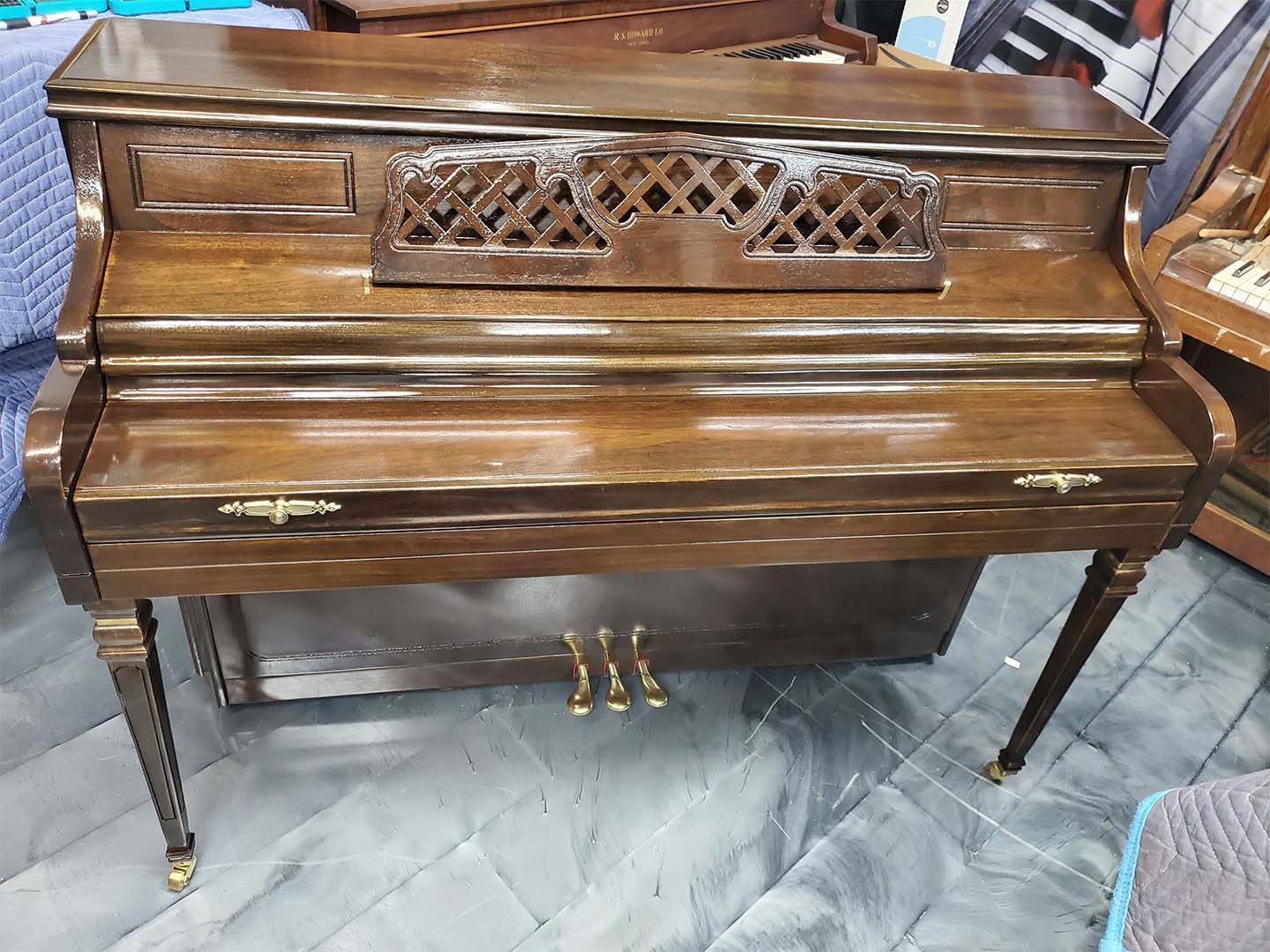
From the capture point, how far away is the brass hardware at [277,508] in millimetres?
1280

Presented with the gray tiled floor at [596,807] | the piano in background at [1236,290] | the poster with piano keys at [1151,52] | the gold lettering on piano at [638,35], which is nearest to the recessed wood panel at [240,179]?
the gray tiled floor at [596,807]

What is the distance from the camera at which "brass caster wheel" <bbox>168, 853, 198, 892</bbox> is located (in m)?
1.73

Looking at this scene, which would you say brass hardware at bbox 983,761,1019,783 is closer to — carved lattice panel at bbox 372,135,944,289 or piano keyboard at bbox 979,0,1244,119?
carved lattice panel at bbox 372,135,944,289

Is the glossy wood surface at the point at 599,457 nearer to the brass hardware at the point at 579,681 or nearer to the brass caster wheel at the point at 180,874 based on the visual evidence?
the brass hardware at the point at 579,681

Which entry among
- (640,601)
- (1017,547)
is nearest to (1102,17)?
(1017,547)

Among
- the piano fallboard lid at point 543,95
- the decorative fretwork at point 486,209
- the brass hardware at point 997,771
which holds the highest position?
the piano fallboard lid at point 543,95

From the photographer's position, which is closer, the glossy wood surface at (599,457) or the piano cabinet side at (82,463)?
the piano cabinet side at (82,463)

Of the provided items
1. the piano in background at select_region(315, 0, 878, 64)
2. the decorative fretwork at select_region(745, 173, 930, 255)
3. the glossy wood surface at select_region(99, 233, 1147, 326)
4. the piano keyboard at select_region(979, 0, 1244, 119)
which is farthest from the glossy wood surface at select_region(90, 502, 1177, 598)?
the piano keyboard at select_region(979, 0, 1244, 119)

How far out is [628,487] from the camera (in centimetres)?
139

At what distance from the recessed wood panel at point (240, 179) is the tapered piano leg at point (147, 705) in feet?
2.00

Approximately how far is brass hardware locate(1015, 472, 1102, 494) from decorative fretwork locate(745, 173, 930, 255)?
1.33ft

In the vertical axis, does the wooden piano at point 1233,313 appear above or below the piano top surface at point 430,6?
below

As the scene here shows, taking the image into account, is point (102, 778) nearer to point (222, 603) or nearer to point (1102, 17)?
point (222, 603)

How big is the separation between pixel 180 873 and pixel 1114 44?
137 inches
